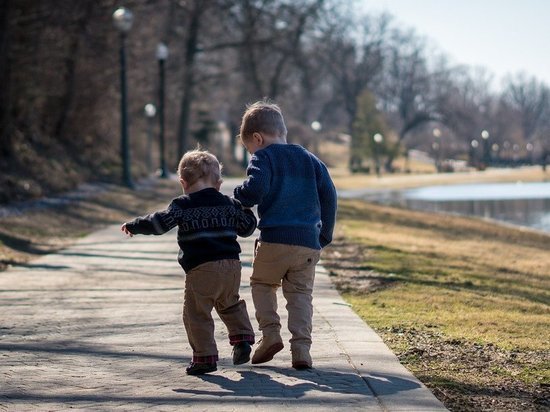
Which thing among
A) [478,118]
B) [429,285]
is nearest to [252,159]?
[429,285]

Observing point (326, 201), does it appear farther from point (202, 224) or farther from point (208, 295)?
point (208, 295)

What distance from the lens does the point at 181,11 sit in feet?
150

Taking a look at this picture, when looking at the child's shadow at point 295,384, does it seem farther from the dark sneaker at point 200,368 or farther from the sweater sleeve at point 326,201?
the sweater sleeve at point 326,201

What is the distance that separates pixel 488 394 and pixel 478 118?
13933 cm

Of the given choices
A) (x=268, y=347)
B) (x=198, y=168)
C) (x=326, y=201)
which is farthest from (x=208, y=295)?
(x=326, y=201)

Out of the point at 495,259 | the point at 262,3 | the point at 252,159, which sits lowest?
the point at 495,259

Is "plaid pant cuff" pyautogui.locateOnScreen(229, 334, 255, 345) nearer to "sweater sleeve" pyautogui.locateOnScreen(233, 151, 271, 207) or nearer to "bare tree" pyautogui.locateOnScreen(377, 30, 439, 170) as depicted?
"sweater sleeve" pyautogui.locateOnScreen(233, 151, 271, 207)

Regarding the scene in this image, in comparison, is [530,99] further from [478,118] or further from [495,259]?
[495,259]

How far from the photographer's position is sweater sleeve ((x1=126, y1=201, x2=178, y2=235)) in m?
6.41

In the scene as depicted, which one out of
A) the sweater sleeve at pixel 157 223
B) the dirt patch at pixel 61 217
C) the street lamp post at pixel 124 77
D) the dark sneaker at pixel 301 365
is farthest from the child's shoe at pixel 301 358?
the street lamp post at pixel 124 77

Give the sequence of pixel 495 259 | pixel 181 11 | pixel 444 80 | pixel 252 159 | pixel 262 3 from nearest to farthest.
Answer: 1. pixel 252 159
2. pixel 495 259
3. pixel 262 3
4. pixel 181 11
5. pixel 444 80

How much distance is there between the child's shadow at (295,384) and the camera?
577cm

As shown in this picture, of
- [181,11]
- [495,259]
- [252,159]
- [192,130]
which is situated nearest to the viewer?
[252,159]

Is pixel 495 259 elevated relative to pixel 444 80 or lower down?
lower down
